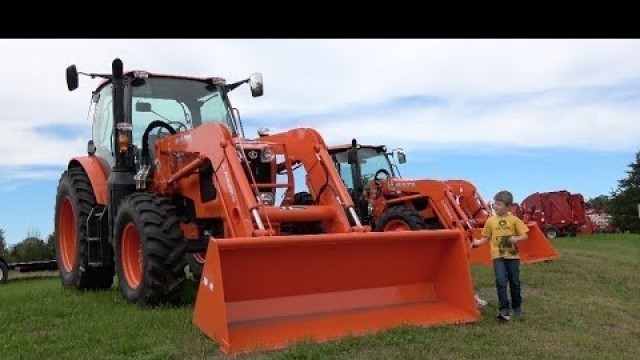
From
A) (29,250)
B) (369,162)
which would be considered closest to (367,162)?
(369,162)

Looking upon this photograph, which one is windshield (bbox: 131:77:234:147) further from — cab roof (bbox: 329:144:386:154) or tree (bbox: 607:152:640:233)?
tree (bbox: 607:152:640:233)

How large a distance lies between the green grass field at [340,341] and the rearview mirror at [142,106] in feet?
7.37

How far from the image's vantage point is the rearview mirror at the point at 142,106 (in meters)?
7.91

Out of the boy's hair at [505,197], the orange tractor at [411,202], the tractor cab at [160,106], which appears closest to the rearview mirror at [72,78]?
the tractor cab at [160,106]

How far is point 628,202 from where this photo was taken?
158 ft

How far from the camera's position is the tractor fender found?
319 inches

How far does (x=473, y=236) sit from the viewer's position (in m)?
11.8

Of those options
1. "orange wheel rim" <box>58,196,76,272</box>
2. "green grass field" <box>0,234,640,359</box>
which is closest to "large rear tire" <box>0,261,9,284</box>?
"orange wheel rim" <box>58,196,76,272</box>

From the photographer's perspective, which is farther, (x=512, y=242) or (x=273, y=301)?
(x=512, y=242)

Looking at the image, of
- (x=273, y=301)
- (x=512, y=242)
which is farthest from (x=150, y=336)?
(x=512, y=242)

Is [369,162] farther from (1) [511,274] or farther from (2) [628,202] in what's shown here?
(2) [628,202]

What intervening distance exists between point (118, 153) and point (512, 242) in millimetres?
4462

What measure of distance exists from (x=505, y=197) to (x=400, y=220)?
5764 mm
